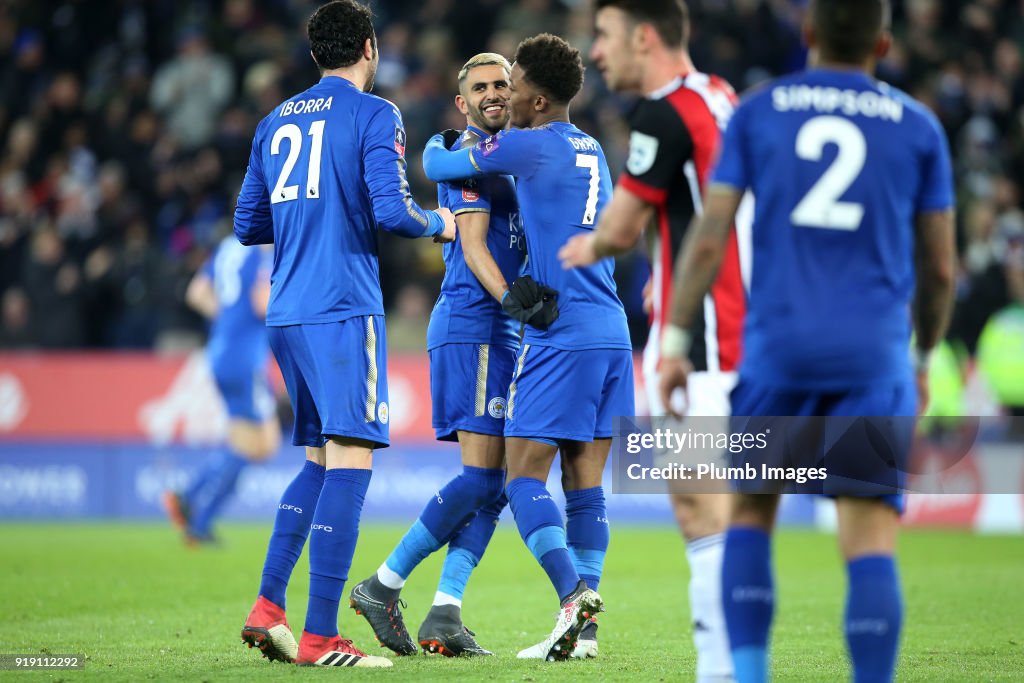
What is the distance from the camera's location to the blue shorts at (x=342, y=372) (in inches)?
217

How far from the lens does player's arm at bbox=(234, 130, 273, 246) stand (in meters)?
5.91

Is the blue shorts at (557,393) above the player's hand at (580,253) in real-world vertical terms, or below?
below

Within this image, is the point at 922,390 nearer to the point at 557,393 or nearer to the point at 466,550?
the point at 557,393

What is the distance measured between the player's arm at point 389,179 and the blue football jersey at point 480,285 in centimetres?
52


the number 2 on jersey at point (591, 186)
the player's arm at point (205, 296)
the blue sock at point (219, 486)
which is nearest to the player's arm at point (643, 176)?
the number 2 on jersey at point (591, 186)

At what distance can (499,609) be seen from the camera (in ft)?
25.5

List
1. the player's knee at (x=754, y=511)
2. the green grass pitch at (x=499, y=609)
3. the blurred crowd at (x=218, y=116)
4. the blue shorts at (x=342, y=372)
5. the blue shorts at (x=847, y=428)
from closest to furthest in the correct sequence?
the blue shorts at (x=847, y=428)
the player's knee at (x=754, y=511)
the green grass pitch at (x=499, y=609)
the blue shorts at (x=342, y=372)
the blurred crowd at (x=218, y=116)

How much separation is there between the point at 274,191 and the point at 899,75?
13489mm

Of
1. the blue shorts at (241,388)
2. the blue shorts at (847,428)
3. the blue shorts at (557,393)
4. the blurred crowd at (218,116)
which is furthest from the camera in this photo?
the blurred crowd at (218,116)

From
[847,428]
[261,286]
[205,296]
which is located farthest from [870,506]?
[205,296]

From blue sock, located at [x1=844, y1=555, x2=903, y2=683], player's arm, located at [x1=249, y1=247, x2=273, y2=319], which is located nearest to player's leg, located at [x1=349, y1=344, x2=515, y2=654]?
blue sock, located at [x1=844, y1=555, x2=903, y2=683]

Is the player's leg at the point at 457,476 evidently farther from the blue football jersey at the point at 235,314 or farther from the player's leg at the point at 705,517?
the blue football jersey at the point at 235,314

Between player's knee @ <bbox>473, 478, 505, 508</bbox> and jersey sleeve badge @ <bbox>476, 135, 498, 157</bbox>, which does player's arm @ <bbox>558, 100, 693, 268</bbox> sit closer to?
jersey sleeve badge @ <bbox>476, 135, 498, 157</bbox>

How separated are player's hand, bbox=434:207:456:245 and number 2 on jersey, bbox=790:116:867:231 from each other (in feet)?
7.83
